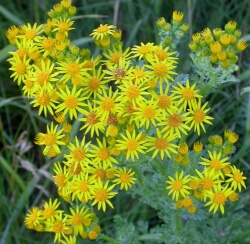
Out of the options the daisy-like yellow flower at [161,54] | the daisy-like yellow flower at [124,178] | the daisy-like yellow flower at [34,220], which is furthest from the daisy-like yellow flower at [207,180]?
the daisy-like yellow flower at [34,220]

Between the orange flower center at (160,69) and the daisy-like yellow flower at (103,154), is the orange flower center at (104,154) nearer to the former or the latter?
the daisy-like yellow flower at (103,154)

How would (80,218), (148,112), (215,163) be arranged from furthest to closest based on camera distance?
1. (80,218)
2. (215,163)
3. (148,112)

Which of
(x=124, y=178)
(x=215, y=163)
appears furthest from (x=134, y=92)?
(x=215, y=163)

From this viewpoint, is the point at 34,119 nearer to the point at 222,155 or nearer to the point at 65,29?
the point at 65,29

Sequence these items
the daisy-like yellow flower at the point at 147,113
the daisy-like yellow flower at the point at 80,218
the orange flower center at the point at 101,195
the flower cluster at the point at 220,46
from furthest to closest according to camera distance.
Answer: the daisy-like yellow flower at the point at 80,218, the orange flower center at the point at 101,195, the flower cluster at the point at 220,46, the daisy-like yellow flower at the point at 147,113

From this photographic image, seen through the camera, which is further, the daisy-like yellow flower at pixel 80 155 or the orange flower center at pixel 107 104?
the daisy-like yellow flower at pixel 80 155

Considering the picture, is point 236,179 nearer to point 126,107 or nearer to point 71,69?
point 126,107
